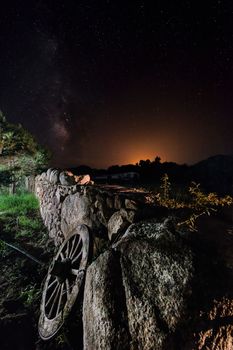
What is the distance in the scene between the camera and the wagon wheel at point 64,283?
4.57 m

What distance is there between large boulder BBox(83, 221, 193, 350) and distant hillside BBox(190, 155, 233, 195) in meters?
12.5

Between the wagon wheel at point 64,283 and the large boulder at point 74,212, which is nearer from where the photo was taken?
the wagon wheel at point 64,283

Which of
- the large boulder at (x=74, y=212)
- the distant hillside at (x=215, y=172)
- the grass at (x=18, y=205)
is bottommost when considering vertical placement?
the grass at (x=18, y=205)

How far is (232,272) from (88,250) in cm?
282

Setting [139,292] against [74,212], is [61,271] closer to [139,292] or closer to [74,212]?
[74,212]

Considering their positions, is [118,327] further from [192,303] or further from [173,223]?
[173,223]

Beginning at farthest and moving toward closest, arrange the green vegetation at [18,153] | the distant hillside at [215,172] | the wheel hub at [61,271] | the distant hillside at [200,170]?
1. the distant hillside at [215,172]
2. the distant hillside at [200,170]
3. the green vegetation at [18,153]
4. the wheel hub at [61,271]

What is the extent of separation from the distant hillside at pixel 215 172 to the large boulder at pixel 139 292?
12.5 m

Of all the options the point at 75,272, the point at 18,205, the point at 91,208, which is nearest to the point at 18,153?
the point at 18,205

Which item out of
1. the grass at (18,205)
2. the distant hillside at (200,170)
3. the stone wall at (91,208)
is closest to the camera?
the stone wall at (91,208)

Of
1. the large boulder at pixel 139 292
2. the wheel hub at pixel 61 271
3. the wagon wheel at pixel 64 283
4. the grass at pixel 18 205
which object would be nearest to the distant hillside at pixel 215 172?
the grass at pixel 18 205

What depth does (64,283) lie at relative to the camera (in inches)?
201

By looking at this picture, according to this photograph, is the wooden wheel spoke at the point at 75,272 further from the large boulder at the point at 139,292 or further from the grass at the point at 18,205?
the grass at the point at 18,205

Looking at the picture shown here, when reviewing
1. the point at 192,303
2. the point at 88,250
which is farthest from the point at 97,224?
the point at 192,303
